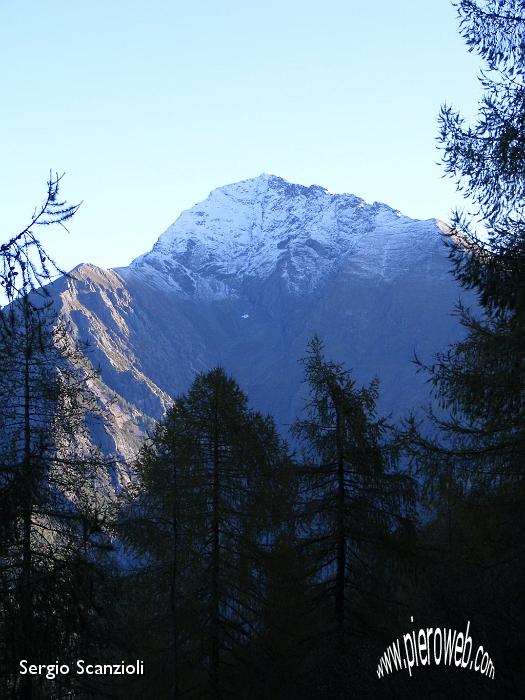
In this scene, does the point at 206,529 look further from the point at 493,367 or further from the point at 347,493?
the point at 493,367

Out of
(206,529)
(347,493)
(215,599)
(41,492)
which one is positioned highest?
(347,493)

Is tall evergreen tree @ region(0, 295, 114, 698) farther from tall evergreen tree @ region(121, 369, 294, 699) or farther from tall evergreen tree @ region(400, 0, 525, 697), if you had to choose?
tall evergreen tree @ region(400, 0, 525, 697)

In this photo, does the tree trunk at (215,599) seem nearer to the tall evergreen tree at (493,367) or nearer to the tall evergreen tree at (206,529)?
the tall evergreen tree at (206,529)

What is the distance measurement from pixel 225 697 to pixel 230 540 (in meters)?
3.18

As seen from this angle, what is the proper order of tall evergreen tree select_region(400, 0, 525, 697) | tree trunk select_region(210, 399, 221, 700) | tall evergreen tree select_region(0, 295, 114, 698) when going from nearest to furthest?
tall evergreen tree select_region(0, 295, 114, 698) → tall evergreen tree select_region(400, 0, 525, 697) → tree trunk select_region(210, 399, 221, 700)

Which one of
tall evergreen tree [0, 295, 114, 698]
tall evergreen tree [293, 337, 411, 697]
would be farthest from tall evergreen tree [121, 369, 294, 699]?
tall evergreen tree [0, 295, 114, 698]

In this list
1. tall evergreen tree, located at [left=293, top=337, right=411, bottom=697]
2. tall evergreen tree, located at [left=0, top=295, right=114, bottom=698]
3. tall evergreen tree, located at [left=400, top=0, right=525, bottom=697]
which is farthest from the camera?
tall evergreen tree, located at [left=293, top=337, right=411, bottom=697]

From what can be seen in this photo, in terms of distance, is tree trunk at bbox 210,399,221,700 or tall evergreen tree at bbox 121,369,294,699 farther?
tall evergreen tree at bbox 121,369,294,699

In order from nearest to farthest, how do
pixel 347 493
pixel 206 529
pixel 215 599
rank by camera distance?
pixel 215 599 → pixel 347 493 → pixel 206 529

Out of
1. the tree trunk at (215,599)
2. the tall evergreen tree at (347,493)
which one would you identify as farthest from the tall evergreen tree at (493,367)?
the tree trunk at (215,599)

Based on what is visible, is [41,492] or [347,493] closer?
[41,492]

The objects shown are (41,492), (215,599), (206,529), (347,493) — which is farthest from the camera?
(206,529)

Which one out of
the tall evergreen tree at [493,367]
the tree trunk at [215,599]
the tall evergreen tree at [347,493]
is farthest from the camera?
the tall evergreen tree at [347,493]

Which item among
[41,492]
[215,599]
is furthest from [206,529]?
[41,492]
